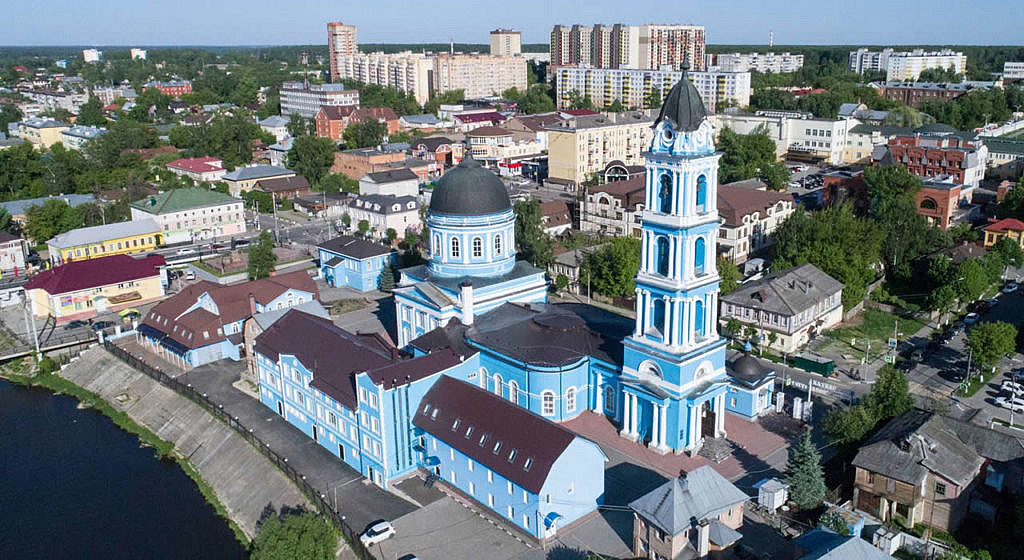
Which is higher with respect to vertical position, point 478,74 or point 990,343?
point 478,74

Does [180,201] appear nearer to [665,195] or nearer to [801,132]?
[665,195]

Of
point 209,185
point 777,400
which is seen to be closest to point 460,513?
point 777,400

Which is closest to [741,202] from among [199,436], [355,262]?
[355,262]

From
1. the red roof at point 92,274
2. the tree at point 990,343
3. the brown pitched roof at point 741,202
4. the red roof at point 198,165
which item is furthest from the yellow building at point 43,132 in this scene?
the tree at point 990,343

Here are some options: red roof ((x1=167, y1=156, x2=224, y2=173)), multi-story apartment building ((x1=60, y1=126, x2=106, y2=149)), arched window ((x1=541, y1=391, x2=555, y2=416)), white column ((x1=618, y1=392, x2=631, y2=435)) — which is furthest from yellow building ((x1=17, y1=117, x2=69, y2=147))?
white column ((x1=618, y1=392, x2=631, y2=435))

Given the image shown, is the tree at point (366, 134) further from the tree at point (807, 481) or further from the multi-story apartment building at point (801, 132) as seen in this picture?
the tree at point (807, 481)

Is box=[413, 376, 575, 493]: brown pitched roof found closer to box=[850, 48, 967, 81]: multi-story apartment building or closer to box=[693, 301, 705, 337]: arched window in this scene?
box=[693, 301, 705, 337]: arched window
